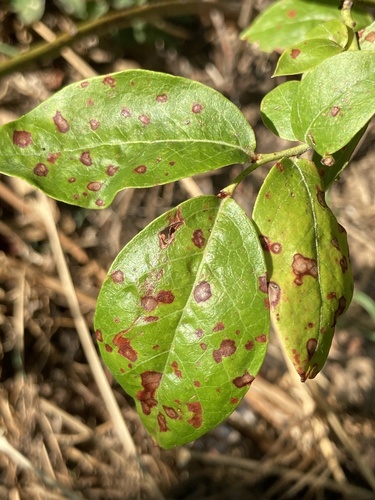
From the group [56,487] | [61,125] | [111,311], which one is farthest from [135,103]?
[56,487]

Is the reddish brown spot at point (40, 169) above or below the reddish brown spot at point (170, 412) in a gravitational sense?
above

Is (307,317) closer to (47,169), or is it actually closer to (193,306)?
(193,306)

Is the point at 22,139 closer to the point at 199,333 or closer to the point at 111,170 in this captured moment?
the point at 111,170

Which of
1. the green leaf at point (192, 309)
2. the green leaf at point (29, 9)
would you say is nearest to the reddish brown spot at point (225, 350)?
the green leaf at point (192, 309)

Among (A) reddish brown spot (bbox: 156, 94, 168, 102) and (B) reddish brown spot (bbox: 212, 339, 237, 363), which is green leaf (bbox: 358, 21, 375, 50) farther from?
(B) reddish brown spot (bbox: 212, 339, 237, 363)

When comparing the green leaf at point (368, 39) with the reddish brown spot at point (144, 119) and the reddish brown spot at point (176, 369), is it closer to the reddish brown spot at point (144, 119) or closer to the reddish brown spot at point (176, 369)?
the reddish brown spot at point (144, 119)

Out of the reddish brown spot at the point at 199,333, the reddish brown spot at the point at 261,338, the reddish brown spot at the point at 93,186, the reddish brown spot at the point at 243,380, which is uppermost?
the reddish brown spot at the point at 93,186
